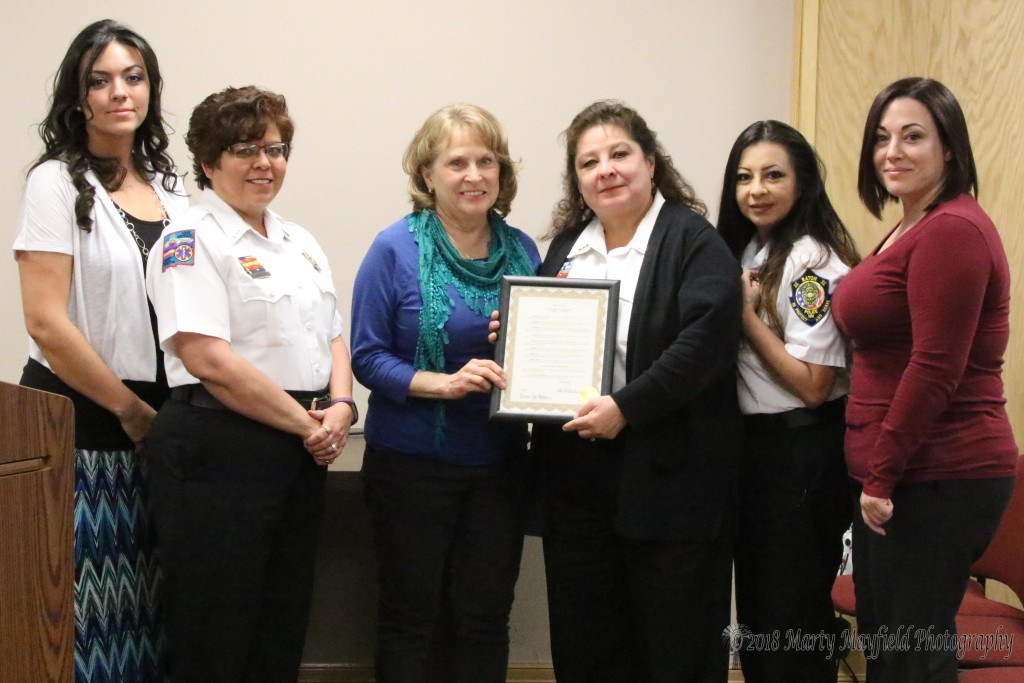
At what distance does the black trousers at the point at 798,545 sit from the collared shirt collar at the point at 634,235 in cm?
54

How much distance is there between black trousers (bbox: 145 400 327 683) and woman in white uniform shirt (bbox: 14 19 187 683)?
12cm

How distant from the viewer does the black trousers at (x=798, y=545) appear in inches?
84.3

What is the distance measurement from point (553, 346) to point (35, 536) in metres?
1.19

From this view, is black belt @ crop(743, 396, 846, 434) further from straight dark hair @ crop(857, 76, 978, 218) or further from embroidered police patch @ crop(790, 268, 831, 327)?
straight dark hair @ crop(857, 76, 978, 218)

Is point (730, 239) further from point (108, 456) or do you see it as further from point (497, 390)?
point (108, 456)

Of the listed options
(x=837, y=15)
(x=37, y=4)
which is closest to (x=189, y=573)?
(x=37, y=4)

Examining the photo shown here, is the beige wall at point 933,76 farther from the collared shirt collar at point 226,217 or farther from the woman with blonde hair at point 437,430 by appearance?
the collared shirt collar at point 226,217

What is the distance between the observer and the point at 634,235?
227cm

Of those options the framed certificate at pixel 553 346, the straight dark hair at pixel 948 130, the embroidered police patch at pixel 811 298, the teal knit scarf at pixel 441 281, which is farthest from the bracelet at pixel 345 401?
the straight dark hair at pixel 948 130

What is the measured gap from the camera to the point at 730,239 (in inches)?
94.7

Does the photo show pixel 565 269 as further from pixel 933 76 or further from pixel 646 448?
pixel 933 76

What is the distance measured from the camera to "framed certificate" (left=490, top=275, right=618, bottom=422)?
2158 millimetres

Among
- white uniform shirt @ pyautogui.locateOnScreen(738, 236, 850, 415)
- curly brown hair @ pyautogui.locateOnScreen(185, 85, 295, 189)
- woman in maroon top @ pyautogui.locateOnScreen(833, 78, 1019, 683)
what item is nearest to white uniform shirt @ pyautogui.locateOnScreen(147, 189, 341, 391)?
curly brown hair @ pyautogui.locateOnScreen(185, 85, 295, 189)

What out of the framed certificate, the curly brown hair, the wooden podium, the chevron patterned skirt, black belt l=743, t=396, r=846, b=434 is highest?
the curly brown hair
